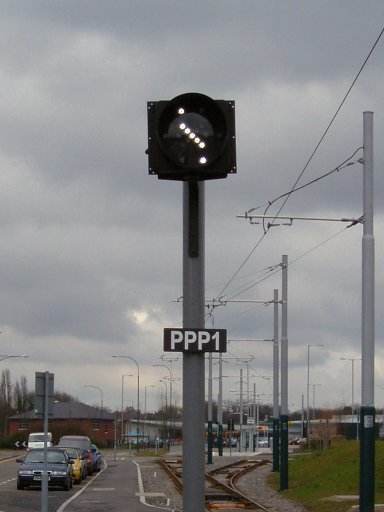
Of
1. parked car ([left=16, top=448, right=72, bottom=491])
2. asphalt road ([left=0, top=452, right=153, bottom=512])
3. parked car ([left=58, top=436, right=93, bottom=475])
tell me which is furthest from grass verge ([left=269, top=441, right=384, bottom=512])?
parked car ([left=58, top=436, right=93, bottom=475])

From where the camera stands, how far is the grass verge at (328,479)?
29.2 meters

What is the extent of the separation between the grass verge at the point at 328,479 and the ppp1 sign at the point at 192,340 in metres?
19.0

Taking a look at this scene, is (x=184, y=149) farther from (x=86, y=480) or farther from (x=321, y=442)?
(x=321, y=442)

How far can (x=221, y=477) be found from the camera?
47.1 metres

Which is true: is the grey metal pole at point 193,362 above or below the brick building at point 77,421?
above

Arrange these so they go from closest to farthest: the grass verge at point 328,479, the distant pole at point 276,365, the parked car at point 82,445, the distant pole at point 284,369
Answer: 1. the grass verge at point 328,479
2. the distant pole at point 284,369
3. the distant pole at point 276,365
4. the parked car at point 82,445

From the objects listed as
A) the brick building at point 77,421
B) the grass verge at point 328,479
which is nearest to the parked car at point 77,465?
the grass verge at point 328,479

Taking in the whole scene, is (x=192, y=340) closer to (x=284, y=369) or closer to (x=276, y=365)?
(x=284, y=369)

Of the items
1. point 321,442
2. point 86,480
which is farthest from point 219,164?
point 321,442

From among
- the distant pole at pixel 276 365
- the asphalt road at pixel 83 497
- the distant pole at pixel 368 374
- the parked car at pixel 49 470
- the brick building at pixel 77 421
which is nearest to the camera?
the distant pole at pixel 368 374

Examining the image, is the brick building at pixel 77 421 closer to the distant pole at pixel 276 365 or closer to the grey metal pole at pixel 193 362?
the distant pole at pixel 276 365

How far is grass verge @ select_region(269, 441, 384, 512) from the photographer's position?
29.2 metres

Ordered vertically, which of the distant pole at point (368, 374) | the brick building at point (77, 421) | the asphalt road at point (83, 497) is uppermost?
the distant pole at point (368, 374)

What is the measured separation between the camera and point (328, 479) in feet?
124
